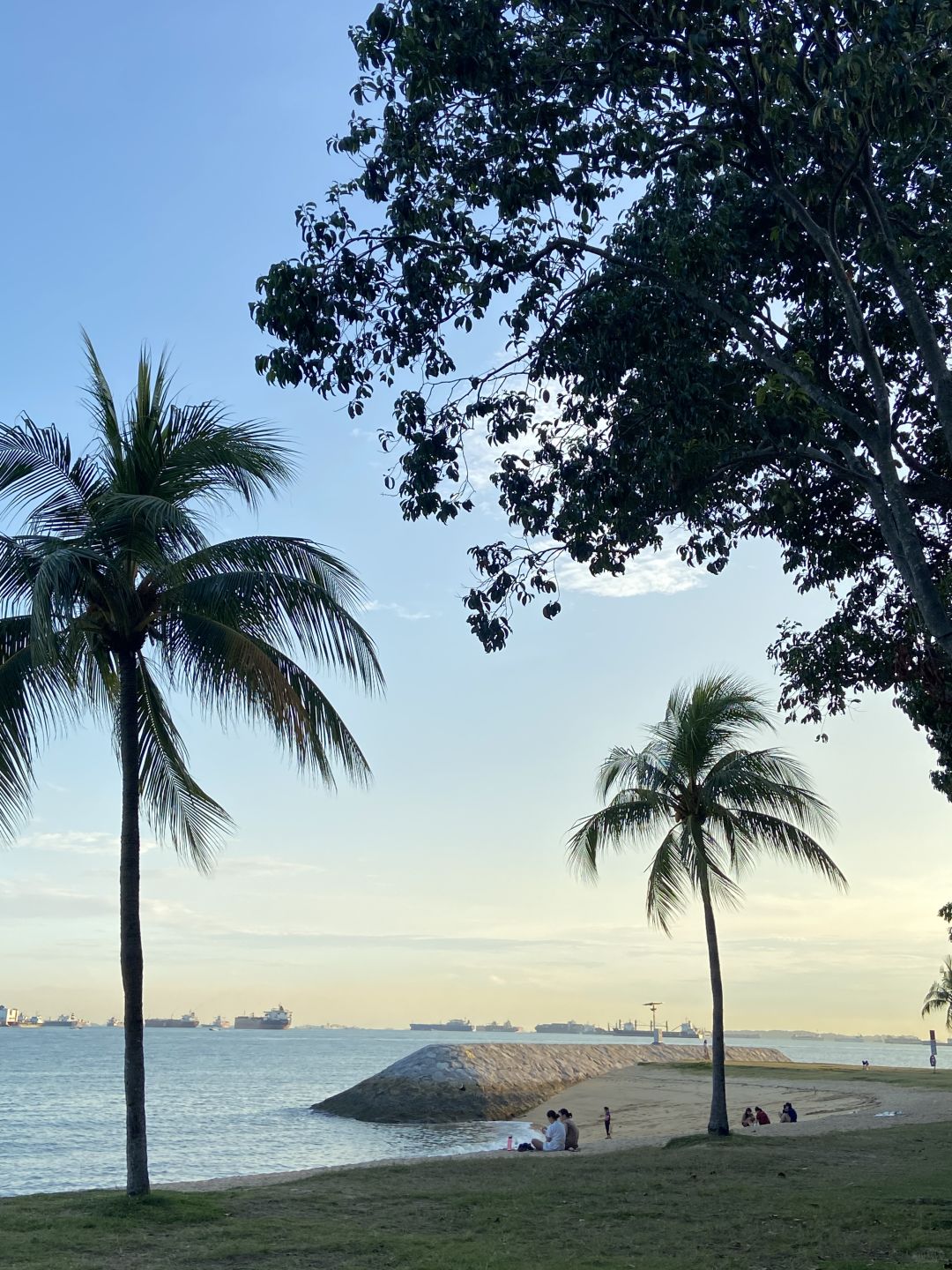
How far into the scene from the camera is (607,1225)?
38.0ft

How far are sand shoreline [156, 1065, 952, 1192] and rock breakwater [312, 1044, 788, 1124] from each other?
108 cm

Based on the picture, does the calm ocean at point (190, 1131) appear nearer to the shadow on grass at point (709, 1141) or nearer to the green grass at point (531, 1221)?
the shadow on grass at point (709, 1141)

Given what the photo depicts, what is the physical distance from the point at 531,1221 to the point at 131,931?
557 centimetres

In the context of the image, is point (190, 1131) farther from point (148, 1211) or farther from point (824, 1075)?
point (148, 1211)

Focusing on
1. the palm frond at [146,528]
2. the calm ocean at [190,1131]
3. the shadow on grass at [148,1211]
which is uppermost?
the palm frond at [146,528]

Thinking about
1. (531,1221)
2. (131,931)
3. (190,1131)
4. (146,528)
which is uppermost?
(146,528)

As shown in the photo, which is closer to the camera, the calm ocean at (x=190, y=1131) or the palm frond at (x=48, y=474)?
the palm frond at (x=48, y=474)

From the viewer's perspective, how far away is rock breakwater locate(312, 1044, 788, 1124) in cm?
4603

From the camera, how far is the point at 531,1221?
11789mm

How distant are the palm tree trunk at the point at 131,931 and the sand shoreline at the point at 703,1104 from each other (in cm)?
726

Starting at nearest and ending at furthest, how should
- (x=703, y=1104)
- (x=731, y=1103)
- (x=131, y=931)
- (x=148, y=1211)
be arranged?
(x=148, y=1211), (x=131, y=931), (x=731, y=1103), (x=703, y=1104)

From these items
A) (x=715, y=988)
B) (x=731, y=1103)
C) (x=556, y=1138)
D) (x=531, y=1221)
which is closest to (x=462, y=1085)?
(x=731, y=1103)

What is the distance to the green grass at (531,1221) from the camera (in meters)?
9.57

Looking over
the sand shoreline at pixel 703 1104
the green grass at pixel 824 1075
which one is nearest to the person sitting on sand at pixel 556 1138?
the sand shoreline at pixel 703 1104
